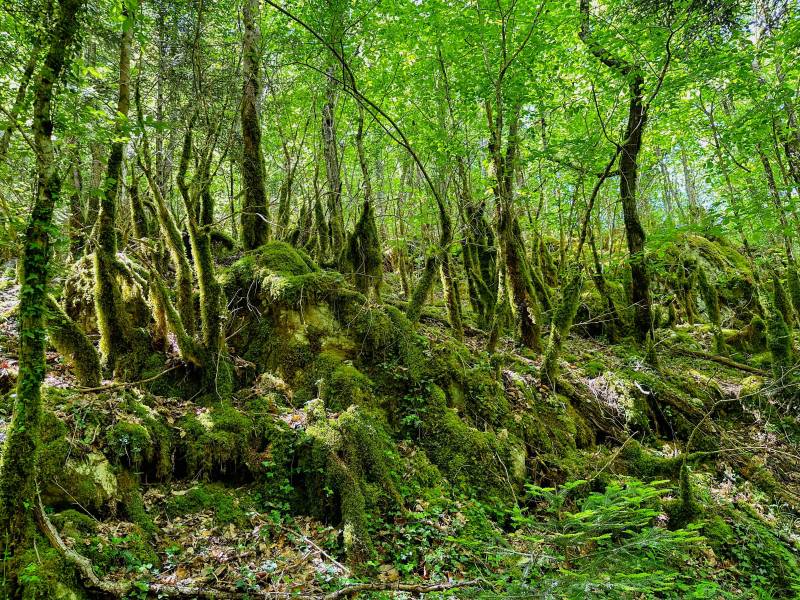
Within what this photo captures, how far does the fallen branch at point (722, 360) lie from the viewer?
9.65 meters

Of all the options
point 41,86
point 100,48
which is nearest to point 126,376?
point 41,86

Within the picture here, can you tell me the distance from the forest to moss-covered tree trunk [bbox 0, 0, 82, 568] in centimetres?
1

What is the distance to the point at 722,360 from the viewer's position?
10.3m

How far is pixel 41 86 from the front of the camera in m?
2.88

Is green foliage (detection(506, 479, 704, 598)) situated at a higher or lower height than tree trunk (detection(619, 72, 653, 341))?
lower

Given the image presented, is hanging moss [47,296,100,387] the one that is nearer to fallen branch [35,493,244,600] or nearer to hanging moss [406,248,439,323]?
fallen branch [35,493,244,600]

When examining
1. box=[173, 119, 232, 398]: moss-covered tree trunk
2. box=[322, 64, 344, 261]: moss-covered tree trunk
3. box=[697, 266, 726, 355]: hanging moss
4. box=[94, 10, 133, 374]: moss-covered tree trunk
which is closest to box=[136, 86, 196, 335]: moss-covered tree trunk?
box=[173, 119, 232, 398]: moss-covered tree trunk

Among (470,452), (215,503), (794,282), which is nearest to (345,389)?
(470,452)

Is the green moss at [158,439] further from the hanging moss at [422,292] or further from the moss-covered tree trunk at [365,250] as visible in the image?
the moss-covered tree trunk at [365,250]

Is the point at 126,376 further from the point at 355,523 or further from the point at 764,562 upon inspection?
the point at 764,562

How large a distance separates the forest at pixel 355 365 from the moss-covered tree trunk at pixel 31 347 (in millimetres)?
14

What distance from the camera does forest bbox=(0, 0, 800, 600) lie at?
3176mm

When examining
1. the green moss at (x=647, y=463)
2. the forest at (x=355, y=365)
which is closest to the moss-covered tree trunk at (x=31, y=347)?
the forest at (x=355, y=365)

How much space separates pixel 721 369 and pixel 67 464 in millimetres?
12170
